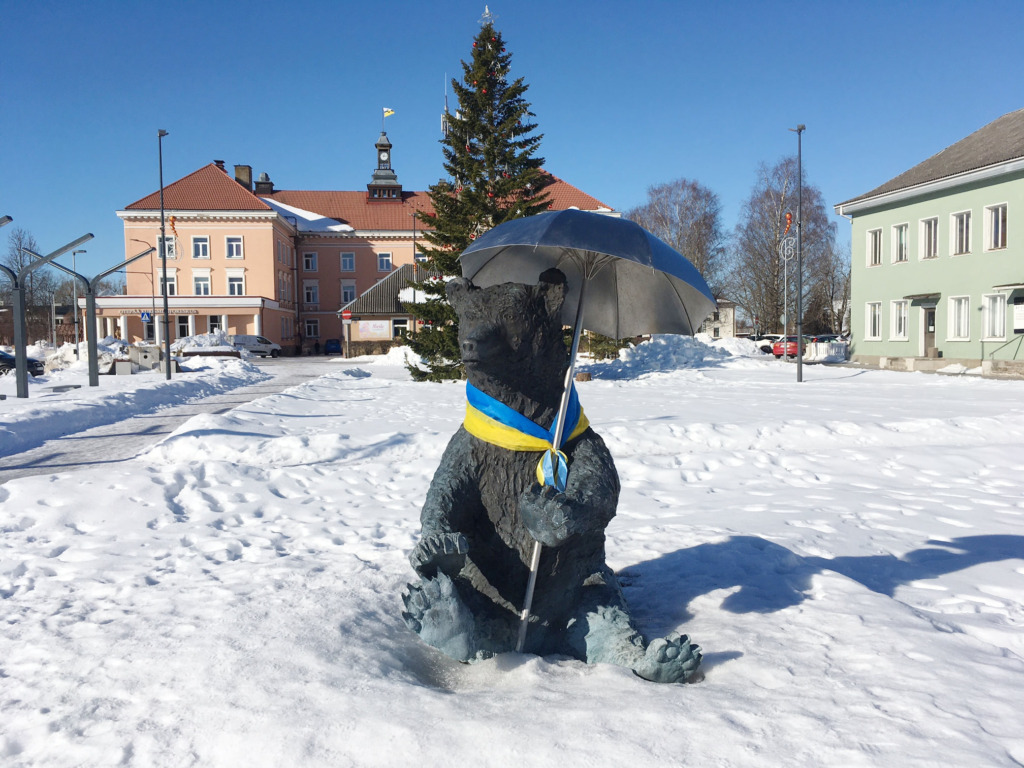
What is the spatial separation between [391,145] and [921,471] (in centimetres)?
5960

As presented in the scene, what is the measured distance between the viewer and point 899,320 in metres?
28.2

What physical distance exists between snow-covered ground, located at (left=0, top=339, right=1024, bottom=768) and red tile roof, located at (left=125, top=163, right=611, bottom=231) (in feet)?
123

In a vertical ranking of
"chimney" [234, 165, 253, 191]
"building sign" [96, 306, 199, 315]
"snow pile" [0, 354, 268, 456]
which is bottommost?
"snow pile" [0, 354, 268, 456]

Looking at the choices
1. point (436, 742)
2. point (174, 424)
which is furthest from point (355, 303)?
point (436, 742)

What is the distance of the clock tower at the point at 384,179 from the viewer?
A: 2360 inches

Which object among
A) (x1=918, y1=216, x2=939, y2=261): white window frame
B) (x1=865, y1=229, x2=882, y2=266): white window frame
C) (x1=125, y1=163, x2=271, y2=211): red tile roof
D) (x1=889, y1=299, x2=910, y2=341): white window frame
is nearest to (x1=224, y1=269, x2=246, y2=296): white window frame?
(x1=125, y1=163, x2=271, y2=211): red tile roof

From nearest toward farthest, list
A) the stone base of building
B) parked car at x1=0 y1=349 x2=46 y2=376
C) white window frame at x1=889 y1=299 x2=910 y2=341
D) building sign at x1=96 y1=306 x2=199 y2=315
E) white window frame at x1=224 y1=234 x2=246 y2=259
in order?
the stone base of building → parked car at x1=0 y1=349 x2=46 y2=376 → white window frame at x1=889 y1=299 x2=910 y2=341 → building sign at x1=96 y1=306 x2=199 y2=315 → white window frame at x1=224 y1=234 x2=246 y2=259

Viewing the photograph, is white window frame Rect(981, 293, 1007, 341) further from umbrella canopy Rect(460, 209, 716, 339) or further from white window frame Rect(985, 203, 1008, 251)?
umbrella canopy Rect(460, 209, 716, 339)

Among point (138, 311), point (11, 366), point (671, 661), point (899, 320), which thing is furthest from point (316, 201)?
point (671, 661)

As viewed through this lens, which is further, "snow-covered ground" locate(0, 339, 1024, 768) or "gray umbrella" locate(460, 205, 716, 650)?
"gray umbrella" locate(460, 205, 716, 650)

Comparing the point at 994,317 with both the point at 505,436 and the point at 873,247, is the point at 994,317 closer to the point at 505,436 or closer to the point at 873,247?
the point at 873,247

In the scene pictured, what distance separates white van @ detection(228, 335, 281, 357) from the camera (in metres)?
44.4

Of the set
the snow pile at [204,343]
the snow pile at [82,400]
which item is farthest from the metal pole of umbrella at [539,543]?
the snow pile at [204,343]

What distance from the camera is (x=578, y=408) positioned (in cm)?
322
